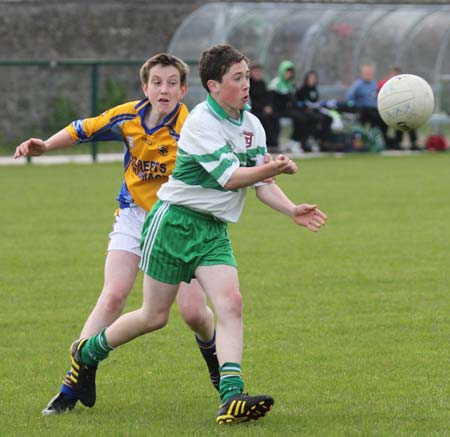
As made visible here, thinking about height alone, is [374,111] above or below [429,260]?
below

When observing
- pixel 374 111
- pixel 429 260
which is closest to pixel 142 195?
pixel 429 260

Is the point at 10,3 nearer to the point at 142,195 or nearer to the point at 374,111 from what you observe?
the point at 374,111

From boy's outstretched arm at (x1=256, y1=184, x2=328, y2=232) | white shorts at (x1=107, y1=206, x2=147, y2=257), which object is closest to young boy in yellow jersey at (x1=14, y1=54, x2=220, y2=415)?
white shorts at (x1=107, y1=206, x2=147, y2=257)

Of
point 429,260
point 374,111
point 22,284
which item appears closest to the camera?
point 22,284

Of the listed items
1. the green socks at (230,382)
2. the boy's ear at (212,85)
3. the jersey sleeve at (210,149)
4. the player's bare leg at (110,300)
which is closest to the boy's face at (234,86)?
the boy's ear at (212,85)

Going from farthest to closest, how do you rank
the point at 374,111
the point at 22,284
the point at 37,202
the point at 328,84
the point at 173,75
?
the point at 328,84 < the point at 374,111 < the point at 37,202 < the point at 22,284 < the point at 173,75

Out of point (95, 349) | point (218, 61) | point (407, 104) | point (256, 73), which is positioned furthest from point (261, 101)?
point (218, 61)

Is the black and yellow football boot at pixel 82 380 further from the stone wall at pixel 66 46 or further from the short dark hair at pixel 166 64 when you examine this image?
the stone wall at pixel 66 46

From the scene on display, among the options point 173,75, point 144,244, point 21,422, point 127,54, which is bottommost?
point 127,54

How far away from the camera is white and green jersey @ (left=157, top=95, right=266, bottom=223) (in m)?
5.92

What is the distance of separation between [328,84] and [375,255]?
17.2m

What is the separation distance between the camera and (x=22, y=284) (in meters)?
10.4

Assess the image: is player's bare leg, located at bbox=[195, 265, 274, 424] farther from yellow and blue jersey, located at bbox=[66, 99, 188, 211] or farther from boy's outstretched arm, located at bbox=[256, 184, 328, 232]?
yellow and blue jersey, located at bbox=[66, 99, 188, 211]

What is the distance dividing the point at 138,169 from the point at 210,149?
843 millimetres
